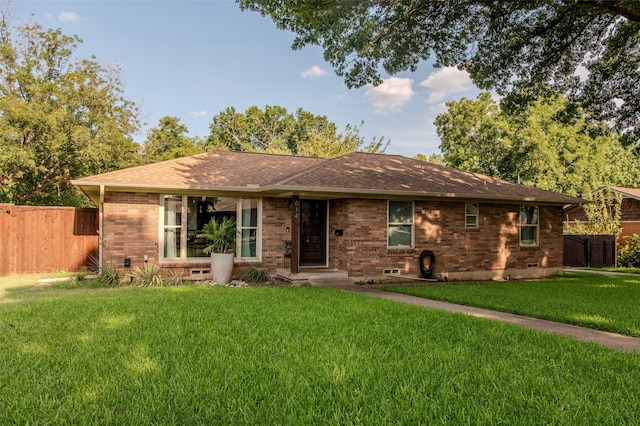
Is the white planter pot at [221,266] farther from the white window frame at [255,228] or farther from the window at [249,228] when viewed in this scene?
the window at [249,228]

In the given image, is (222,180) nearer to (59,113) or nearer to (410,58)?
(410,58)

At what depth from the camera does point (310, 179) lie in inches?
468

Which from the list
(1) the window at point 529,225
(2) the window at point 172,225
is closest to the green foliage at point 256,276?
(2) the window at point 172,225

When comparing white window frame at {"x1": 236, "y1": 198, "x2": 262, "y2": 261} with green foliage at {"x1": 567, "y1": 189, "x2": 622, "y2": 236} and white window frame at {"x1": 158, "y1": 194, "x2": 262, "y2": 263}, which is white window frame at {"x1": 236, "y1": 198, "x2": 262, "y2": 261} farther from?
green foliage at {"x1": 567, "y1": 189, "x2": 622, "y2": 236}

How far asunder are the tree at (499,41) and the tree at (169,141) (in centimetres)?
2164

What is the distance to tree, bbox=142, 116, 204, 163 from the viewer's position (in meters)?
30.3

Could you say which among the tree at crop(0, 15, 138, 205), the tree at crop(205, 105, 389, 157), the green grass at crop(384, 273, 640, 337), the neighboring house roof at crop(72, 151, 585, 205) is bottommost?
the green grass at crop(384, 273, 640, 337)

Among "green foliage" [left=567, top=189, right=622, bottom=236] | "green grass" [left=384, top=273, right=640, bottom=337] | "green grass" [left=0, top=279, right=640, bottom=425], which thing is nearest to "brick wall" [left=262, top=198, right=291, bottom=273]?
"green grass" [left=384, top=273, right=640, bottom=337]

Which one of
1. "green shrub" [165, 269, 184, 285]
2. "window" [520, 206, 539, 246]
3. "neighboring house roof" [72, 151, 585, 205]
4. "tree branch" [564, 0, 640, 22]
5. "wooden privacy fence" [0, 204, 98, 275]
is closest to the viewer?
"tree branch" [564, 0, 640, 22]

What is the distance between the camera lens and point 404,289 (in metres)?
10.9

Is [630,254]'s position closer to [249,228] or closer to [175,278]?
[249,228]

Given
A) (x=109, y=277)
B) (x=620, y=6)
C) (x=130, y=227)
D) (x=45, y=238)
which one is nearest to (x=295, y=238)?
(x=130, y=227)

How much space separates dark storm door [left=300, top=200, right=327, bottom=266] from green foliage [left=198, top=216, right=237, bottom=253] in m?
2.33

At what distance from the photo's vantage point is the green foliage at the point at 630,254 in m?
20.2
